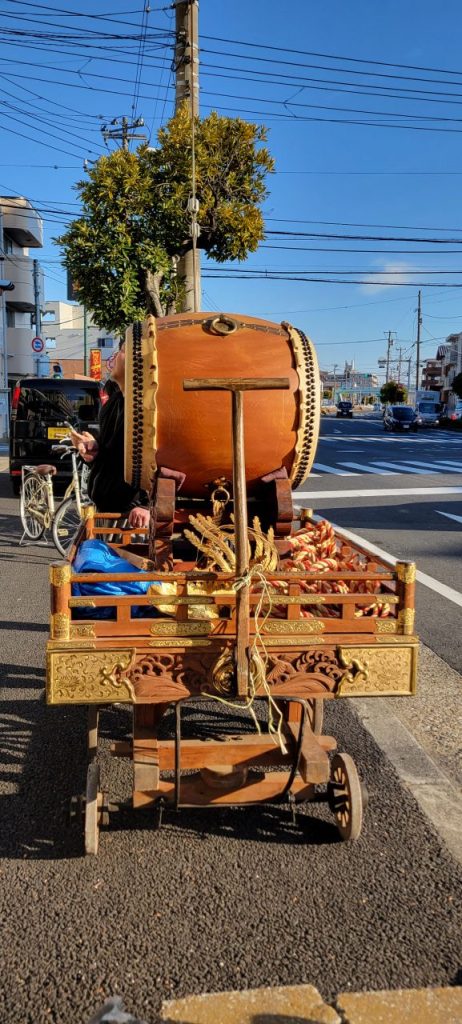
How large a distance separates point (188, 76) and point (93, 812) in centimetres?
1243

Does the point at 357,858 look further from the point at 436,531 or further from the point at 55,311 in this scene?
the point at 55,311

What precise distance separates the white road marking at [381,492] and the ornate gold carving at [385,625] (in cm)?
1060

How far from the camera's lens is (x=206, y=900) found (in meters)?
2.62

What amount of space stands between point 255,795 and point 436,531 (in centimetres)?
784

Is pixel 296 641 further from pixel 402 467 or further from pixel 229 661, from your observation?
pixel 402 467

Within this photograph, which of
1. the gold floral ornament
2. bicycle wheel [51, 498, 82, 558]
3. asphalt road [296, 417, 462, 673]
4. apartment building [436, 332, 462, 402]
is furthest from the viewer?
apartment building [436, 332, 462, 402]

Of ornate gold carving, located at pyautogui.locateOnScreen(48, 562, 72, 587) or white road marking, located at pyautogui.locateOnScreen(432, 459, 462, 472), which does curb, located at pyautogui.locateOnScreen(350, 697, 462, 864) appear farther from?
white road marking, located at pyautogui.locateOnScreen(432, 459, 462, 472)

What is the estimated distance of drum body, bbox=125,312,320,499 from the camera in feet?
11.4

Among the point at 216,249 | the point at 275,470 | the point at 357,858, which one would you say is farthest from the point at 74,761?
the point at 216,249

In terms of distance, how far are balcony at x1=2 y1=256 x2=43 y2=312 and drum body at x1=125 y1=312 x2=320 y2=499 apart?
37695mm

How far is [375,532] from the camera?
9.90 meters

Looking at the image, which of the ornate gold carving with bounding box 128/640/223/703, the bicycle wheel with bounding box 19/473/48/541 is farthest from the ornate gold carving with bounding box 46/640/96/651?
the bicycle wheel with bounding box 19/473/48/541

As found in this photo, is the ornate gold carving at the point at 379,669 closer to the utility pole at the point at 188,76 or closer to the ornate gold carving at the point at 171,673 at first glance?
the ornate gold carving at the point at 171,673

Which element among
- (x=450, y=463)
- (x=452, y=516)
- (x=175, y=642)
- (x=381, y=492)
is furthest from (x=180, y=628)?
(x=450, y=463)
